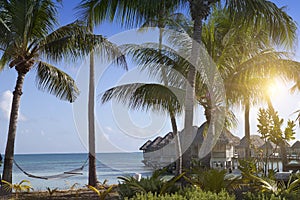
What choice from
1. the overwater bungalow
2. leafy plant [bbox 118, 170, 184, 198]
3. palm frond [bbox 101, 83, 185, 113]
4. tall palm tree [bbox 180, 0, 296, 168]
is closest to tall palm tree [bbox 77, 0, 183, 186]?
tall palm tree [bbox 180, 0, 296, 168]

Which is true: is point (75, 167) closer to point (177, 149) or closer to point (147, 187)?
point (177, 149)

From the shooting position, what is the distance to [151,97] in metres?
9.48

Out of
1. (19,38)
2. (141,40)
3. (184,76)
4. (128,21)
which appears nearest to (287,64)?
(184,76)

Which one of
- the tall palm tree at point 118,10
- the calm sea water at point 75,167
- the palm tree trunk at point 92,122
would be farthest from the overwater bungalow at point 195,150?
the tall palm tree at point 118,10

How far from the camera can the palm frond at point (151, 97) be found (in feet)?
31.0

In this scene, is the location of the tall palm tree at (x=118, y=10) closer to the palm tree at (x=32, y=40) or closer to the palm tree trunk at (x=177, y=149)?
the palm tree at (x=32, y=40)

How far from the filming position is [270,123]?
36.0 feet

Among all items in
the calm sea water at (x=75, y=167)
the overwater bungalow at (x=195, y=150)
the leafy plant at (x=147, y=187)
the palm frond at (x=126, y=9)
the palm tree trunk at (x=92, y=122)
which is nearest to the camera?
the leafy plant at (x=147, y=187)

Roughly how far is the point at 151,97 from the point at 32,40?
4279 millimetres

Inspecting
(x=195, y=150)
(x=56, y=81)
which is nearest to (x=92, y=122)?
(x=56, y=81)

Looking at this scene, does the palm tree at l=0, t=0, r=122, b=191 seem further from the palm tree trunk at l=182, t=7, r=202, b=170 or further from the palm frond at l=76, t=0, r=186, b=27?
the palm tree trunk at l=182, t=7, r=202, b=170

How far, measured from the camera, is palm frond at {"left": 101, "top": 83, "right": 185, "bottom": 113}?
9.43 metres

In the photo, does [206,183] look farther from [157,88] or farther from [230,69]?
[230,69]

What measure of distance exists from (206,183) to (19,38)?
20.8ft
